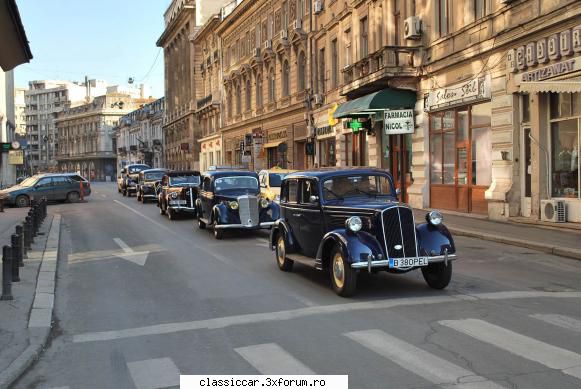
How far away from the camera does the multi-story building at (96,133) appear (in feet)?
440

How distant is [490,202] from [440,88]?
5164 mm

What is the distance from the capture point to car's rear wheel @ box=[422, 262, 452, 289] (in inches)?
363

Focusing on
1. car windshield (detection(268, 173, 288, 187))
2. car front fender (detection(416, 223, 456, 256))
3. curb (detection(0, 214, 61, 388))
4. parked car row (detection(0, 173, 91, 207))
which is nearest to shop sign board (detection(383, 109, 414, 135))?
car windshield (detection(268, 173, 288, 187))

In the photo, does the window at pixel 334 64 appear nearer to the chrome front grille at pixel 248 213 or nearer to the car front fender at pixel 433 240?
the chrome front grille at pixel 248 213

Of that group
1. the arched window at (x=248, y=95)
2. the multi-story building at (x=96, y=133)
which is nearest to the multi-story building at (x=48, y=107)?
the multi-story building at (x=96, y=133)

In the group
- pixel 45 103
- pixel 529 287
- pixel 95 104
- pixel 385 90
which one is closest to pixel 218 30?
pixel 385 90

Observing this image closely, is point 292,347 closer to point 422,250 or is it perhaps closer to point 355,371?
point 355,371

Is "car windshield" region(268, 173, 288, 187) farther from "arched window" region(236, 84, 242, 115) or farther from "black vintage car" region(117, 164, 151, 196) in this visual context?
"arched window" region(236, 84, 242, 115)

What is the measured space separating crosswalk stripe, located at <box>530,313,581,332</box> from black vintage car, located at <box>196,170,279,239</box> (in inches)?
392

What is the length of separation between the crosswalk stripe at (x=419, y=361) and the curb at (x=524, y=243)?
7284 millimetres

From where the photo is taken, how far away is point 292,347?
20.9 feet

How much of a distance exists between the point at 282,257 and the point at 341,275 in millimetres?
2554

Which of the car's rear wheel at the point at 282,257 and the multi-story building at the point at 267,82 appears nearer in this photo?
the car's rear wheel at the point at 282,257

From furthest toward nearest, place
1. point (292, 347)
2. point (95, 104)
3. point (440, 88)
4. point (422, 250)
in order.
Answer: point (95, 104)
point (440, 88)
point (422, 250)
point (292, 347)
